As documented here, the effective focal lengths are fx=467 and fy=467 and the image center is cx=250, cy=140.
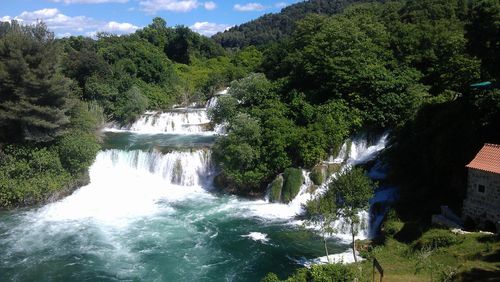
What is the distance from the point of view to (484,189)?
21125 millimetres

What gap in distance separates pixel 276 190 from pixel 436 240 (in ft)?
41.5

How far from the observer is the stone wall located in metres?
20.6

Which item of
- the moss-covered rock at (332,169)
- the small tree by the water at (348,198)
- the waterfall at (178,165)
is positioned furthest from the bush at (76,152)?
the small tree by the water at (348,198)

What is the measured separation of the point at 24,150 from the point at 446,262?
27954 millimetres

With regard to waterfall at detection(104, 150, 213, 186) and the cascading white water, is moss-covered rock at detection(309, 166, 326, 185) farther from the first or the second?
waterfall at detection(104, 150, 213, 186)

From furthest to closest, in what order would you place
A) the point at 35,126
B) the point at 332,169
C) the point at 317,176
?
1. the point at 35,126
2. the point at 332,169
3. the point at 317,176

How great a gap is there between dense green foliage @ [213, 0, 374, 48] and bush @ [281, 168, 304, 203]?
9981cm

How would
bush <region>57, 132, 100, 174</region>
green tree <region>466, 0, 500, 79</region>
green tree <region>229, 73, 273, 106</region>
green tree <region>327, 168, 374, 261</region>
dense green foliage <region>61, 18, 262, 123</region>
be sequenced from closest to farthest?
green tree <region>466, 0, 500, 79</region> → green tree <region>327, 168, 374, 261</region> → bush <region>57, 132, 100, 174</region> → green tree <region>229, 73, 273, 106</region> → dense green foliage <region>61, 18, 262, 123</region>

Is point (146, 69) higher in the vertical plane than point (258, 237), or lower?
higher

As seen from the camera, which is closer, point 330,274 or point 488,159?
point 330,274

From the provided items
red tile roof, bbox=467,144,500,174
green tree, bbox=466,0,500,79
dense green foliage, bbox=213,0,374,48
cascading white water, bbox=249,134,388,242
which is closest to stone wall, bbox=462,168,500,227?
red tile roof, bbox=467,144,500,174

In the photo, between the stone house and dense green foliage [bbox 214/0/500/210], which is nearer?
the stone house

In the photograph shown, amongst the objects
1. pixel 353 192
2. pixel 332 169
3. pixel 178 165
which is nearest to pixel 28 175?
pixel 178 165

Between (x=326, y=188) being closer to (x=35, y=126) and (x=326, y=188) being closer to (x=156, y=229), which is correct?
(x=156, y=229)
